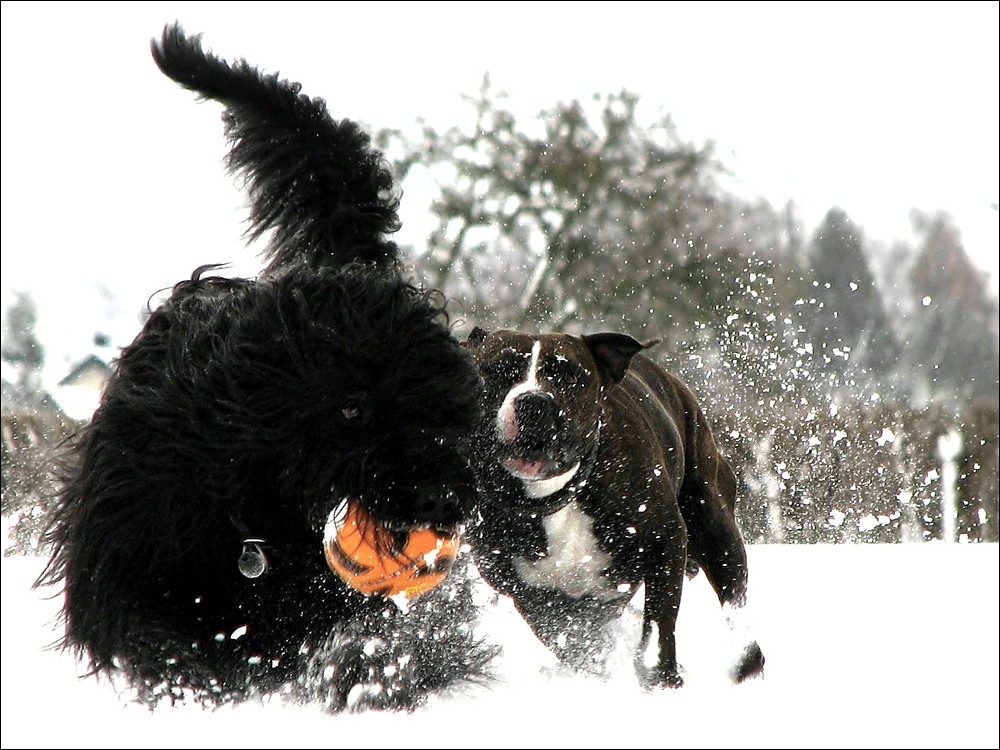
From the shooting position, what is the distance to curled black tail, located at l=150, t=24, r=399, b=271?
356 centimetres

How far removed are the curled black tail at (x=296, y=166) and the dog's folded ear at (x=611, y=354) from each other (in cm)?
70

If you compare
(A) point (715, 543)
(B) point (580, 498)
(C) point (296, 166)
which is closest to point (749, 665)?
(A) point (715, 543)

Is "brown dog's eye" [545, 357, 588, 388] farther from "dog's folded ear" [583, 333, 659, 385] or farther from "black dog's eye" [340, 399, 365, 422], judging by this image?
"black dog's eye" [340, 399, 365, 422]

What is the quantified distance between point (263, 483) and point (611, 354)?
1.43m

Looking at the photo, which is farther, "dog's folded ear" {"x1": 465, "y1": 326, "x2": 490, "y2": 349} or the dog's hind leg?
the dog's hind leg

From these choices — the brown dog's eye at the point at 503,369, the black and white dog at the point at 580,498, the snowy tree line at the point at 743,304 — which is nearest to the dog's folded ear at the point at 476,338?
the black and white dog at the point at 580,498

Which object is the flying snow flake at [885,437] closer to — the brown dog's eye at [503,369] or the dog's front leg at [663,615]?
the dog's front leg at [663,615]

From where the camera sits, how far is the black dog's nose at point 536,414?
318 cm

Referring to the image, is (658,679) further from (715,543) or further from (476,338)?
(476,338)

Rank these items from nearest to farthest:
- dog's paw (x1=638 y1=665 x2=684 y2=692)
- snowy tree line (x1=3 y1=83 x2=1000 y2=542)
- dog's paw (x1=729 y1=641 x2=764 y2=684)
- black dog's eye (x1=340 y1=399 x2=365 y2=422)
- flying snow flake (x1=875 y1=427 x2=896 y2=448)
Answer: black dog's eye (x1=340 y1=399 x2=365 y2=422)
dog's paw (x1=638 y1=665 x2=684 y2=692)
dog's paw (x1=729 y1=641 x2=764 y2=684)
snowy tree line (x1=3 y1=83 x2=1000 y2=542)
flying snow flake (x1=875 y1=427 x2=896 y2=448)

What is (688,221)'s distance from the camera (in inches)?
497

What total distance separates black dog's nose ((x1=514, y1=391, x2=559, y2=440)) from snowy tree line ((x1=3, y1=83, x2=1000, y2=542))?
14.1ft

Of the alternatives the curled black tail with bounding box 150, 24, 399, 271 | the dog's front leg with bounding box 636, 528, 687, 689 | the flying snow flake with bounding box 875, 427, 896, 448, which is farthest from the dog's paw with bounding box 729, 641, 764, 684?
the flying snow flake with bounding box 875, 427, 896, 448

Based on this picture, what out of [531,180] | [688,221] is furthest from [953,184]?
[531,180]
